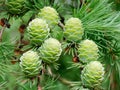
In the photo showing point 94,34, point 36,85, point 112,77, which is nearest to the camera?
point 36,85

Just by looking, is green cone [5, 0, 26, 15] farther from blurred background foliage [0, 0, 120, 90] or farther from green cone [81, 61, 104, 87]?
green cone [81, 61, 104, 87]

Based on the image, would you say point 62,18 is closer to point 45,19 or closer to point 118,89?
point 45,19

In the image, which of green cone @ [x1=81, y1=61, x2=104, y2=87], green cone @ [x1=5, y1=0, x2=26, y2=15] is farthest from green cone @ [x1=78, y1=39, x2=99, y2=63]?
green cone @ [x1=5, y1=0, x2=26, y2=15]

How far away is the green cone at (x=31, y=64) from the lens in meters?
0.71

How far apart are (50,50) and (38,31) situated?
46 mm

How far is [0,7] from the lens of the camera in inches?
33.1

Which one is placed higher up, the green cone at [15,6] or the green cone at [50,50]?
the green cone at [15,6]

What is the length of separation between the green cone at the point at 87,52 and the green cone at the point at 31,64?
0.30ft

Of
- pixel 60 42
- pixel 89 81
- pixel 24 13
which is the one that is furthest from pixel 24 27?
pixel 89 81

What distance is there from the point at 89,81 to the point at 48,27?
14cm

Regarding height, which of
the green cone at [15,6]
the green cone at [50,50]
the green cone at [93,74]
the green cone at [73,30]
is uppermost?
the green cone at [15,6]

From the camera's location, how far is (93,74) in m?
0.73

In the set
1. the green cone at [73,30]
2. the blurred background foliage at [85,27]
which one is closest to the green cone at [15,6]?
the blurred background foliage at [85,27]

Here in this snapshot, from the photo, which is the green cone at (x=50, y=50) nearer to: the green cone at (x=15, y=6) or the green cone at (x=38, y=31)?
the green cone at (x=38, y=31)
